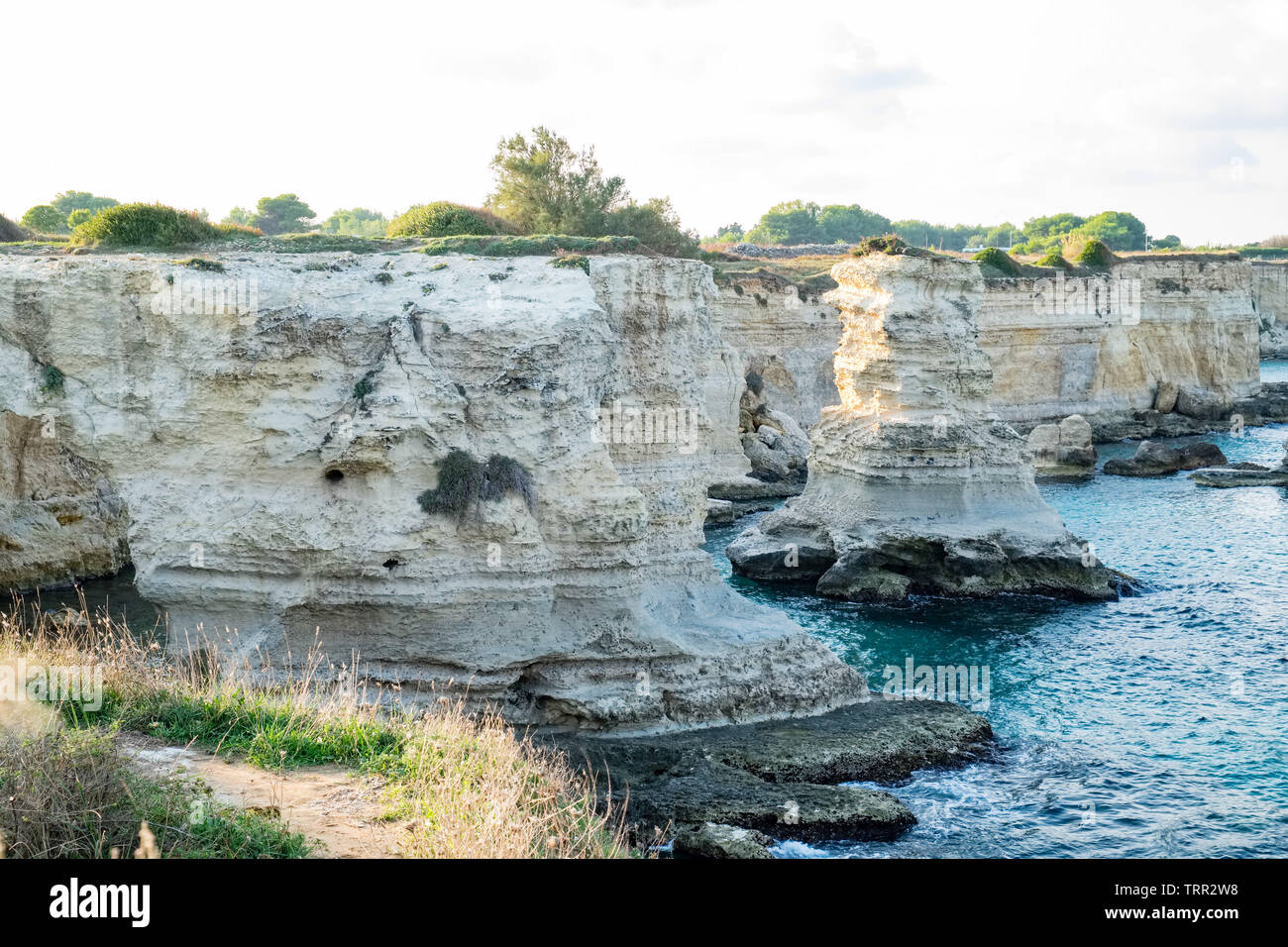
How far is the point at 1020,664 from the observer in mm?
20328

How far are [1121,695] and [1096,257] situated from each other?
4588 centimetres

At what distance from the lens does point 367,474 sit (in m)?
14.6

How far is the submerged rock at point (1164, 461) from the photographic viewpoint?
129ft

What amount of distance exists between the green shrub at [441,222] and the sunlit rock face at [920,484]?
10.0 m

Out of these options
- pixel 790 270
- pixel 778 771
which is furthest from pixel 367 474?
pixel 790 270

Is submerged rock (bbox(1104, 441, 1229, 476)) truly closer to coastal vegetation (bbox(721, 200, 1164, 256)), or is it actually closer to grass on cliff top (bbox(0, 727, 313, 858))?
grass on cliff top (bbox(0, 727, 313, 858))

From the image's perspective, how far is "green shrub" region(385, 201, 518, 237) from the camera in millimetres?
24375

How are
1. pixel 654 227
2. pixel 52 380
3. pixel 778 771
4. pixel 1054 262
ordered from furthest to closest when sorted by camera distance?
pixel 1054 262 → pixel 654 227 → pixel 52 380 → pixel 778 771

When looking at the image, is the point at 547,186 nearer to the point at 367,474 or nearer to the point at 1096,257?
the point at 367,474

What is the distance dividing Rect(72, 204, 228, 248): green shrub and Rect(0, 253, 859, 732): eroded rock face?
15.3 ft

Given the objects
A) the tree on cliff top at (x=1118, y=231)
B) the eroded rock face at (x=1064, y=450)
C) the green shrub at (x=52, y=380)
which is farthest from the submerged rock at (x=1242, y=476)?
the tree on cliff top at (x=1118, y=231)

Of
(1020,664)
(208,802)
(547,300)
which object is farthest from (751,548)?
(208,802)

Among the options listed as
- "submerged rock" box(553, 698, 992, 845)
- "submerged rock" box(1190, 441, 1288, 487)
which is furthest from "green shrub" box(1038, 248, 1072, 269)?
"submerged rock" box(553, 698, 992, 845)
